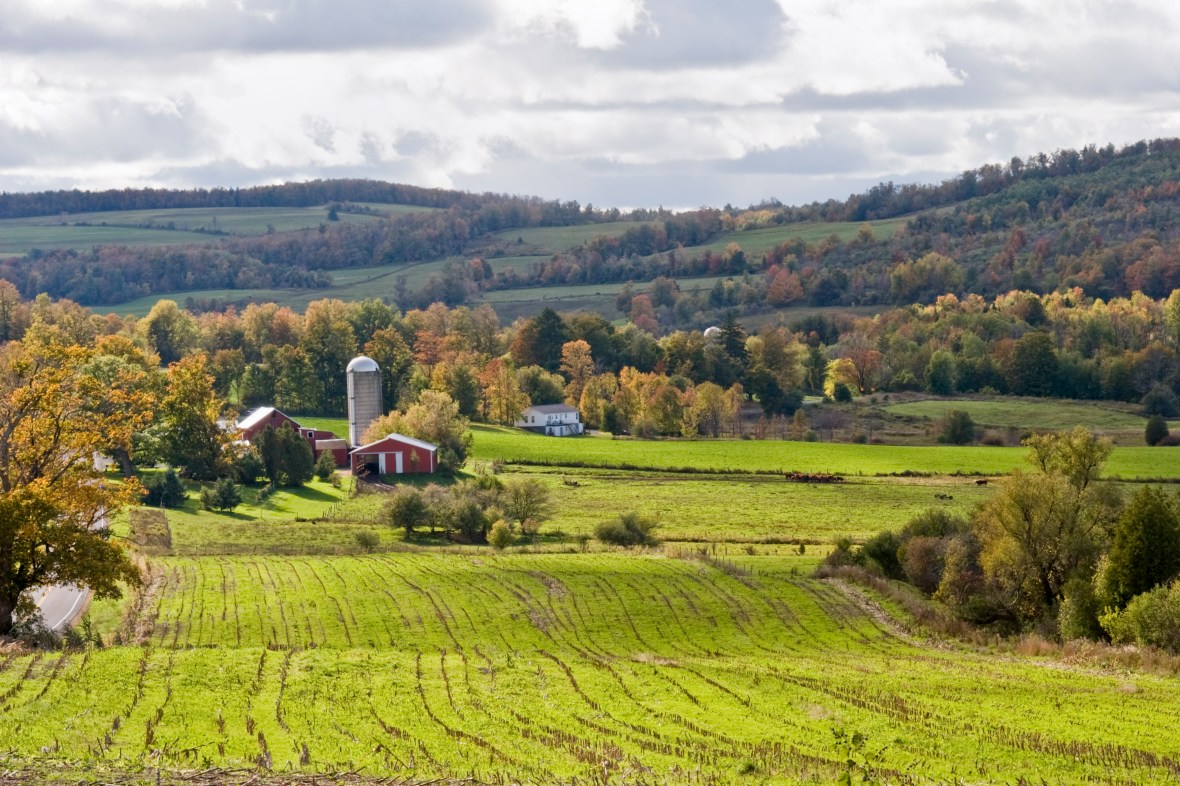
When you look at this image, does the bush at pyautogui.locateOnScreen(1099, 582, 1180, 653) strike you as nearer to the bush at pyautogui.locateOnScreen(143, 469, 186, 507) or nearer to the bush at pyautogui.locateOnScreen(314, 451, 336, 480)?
the bush at pyautogui.locateOnScreen(143, 469, 186, 507)

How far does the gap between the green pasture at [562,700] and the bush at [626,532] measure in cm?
1676

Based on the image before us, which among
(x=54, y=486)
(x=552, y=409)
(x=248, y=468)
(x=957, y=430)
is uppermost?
(x=54, y=486)

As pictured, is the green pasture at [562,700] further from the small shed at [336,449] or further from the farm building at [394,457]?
the small shed at [336,449]

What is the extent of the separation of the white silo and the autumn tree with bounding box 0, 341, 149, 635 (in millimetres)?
61670

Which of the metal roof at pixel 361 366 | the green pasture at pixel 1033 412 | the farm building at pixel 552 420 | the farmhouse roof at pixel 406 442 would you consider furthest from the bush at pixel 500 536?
the green pasture at pixel 1033 412

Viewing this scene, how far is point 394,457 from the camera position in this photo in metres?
85.6

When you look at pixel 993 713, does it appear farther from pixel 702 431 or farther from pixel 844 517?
pixel 702 431

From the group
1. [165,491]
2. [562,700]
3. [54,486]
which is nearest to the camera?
[562,700]

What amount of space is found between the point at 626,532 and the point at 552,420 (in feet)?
168

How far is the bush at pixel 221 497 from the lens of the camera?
70562 millimetres

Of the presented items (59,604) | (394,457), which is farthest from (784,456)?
(59,604)

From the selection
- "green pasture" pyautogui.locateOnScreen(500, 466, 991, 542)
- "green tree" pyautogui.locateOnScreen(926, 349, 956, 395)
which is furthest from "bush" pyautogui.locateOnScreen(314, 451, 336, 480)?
"green tree" pyautogui.locateOnScreen(926, 349, 956, 395)

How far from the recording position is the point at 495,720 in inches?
943

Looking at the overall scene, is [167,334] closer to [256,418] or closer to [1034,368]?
[256,418]
